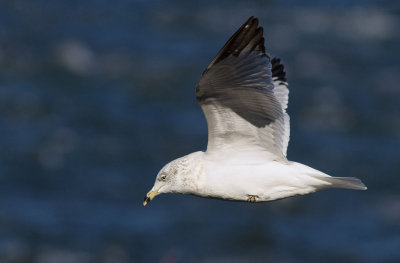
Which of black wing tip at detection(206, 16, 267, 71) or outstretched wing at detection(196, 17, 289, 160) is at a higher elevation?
black wing tip at detection(206, 16, 267, 71)

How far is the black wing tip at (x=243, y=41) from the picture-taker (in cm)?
801

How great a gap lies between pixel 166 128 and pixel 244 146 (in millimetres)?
24545

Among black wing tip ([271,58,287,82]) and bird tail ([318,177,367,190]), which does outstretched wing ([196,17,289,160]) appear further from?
black wing tip ([271,58,287,82])

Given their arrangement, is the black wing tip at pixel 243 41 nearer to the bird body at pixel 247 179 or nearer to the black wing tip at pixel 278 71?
the bird body at pixel 247 179

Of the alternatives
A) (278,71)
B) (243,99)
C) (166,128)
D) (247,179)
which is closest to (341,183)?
(247,179)

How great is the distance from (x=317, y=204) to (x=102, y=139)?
9230 mm

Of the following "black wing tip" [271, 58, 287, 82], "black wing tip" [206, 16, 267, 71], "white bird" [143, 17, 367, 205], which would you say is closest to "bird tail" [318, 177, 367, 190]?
"white bird" [143, 17, 367, 205]

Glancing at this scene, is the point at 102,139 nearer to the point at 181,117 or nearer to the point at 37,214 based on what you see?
the point at 181,117

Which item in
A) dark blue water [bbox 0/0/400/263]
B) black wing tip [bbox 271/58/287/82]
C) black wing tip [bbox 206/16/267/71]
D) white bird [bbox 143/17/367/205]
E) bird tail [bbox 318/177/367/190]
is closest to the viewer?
black wing tip [bbox 206/16/267/71]

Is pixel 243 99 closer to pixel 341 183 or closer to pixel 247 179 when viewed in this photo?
pixel 247 179

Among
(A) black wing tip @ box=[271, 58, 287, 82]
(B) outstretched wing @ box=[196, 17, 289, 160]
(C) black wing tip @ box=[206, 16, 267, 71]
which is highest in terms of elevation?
(A) black wing tip @ box=[271, 58, 287, 82]

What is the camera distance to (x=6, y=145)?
3297cm

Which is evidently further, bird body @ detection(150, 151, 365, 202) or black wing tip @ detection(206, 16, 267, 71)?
bird body @ detection(150, 151, 365, 202)

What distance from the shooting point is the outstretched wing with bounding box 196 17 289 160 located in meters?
8.10
